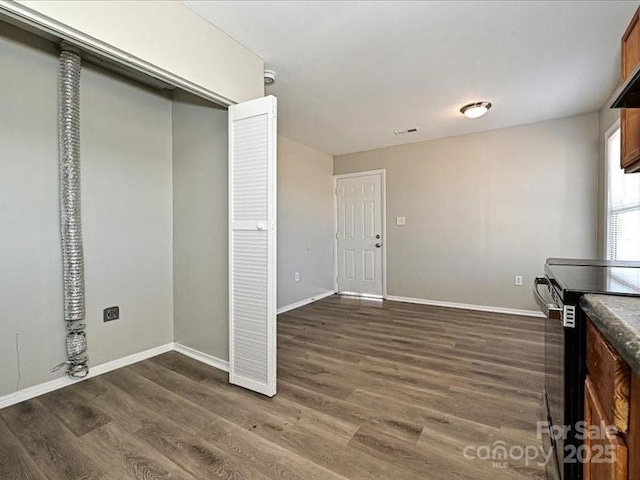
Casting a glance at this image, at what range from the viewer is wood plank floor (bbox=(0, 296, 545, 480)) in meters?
1.47

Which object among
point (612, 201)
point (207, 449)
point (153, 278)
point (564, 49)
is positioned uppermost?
point (564, 49)

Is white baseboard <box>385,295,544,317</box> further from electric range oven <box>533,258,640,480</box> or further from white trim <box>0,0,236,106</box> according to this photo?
white trim <box>0,0,236,106</box>

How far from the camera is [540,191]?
150 inches

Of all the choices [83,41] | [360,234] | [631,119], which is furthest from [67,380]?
[360,234]

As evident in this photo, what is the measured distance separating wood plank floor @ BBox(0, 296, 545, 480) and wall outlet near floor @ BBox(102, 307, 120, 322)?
442 millimetres

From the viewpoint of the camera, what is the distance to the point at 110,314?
2512mm

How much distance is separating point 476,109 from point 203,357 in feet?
12.0

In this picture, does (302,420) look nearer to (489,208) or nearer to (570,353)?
(570,353)

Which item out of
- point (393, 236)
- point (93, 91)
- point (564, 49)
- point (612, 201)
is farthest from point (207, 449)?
point (612, 201)

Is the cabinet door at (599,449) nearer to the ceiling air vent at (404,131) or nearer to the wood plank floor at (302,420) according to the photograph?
the wood plank floor at (302,420)

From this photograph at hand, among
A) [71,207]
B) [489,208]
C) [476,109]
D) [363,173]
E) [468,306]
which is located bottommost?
[468,306]

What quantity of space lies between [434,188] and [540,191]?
51.0 inches

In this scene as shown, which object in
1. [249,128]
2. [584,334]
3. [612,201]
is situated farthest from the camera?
[612,201]

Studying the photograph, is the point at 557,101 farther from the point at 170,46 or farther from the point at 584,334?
the point at 170,46
